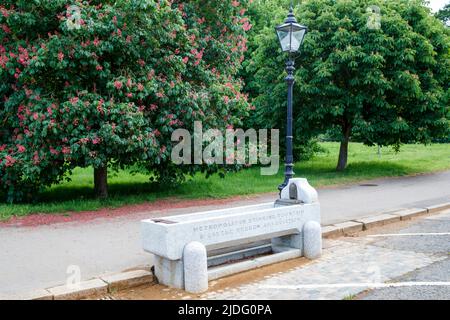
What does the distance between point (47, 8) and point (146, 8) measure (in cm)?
228

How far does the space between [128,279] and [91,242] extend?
2297 millimetres

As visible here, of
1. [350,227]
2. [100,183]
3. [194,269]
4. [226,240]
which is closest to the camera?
[194,269]

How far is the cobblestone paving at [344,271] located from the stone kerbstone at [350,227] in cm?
46

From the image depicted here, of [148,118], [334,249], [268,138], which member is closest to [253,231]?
[334,249]

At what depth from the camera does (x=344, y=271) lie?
6562mm

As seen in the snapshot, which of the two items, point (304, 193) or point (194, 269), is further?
point (304, 193)

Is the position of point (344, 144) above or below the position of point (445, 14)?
below

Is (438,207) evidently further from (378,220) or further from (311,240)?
(311,240)

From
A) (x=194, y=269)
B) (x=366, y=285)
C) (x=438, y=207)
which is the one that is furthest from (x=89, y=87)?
(x=438, y=207)

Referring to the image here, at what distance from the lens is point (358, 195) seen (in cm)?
1342

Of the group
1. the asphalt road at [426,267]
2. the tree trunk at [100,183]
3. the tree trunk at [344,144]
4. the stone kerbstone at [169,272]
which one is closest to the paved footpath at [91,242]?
the stone kerbstone at [169,272]

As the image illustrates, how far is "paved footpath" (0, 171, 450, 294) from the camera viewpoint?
6.21 metres

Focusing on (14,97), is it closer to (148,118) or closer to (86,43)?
(86,43)
